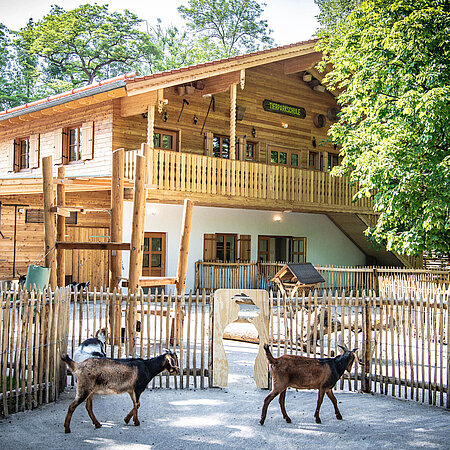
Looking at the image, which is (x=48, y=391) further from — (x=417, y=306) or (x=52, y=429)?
(x=417, y=306)

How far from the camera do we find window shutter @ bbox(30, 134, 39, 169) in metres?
19.8

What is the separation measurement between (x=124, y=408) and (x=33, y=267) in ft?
10.5

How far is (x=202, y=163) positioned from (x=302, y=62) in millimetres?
7421

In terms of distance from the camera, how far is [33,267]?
8.70m

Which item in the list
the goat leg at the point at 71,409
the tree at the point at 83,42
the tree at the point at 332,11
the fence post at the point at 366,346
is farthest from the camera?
the tree at the point at 83,42

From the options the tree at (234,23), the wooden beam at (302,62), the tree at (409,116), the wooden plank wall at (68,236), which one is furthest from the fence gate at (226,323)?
the tree at (234,23)

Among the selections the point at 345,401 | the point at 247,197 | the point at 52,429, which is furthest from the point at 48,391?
the point at 247,197

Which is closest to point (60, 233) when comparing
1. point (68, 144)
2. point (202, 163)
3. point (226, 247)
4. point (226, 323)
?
point (226, 323)

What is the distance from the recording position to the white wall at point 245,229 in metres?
18.0

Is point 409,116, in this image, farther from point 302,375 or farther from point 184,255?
point 302,375

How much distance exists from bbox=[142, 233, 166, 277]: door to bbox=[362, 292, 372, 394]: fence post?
11084 mm

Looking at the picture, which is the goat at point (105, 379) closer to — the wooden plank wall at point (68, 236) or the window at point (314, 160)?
the wooden plank wall at point (68, 236)

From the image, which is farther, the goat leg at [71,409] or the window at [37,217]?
the window at [37,217]

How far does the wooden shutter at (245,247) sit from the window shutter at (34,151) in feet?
27.1
